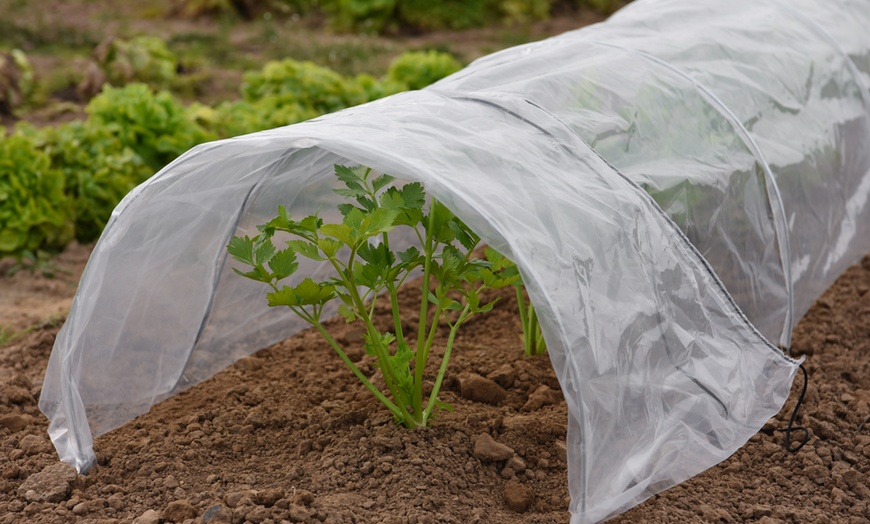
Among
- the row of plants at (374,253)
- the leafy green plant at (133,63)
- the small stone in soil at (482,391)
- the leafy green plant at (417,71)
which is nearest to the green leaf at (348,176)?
the row of plants at (374,253)

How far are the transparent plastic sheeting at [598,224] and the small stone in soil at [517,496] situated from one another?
35 cm

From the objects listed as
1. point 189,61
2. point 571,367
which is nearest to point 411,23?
point 189,61

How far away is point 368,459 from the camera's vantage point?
2768 mm

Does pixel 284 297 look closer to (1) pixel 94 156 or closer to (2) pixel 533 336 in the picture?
(2) pixel 533 336

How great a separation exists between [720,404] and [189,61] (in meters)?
6.01

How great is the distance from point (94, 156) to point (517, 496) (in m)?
3.25

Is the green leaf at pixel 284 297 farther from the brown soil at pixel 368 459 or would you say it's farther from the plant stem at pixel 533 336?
the plant stem at pixel 533 336

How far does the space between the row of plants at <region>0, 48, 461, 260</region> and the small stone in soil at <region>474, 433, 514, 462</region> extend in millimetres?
2769

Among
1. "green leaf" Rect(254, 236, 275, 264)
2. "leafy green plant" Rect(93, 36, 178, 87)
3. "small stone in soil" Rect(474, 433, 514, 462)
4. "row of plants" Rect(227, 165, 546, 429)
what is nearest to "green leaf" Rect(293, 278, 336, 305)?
"row of plants" Rect(227, 165, 546, 429)

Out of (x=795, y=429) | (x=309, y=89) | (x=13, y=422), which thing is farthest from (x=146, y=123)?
(x=795, y=429)

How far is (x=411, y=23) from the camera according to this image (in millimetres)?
9445

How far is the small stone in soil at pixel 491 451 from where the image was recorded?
9.09ft

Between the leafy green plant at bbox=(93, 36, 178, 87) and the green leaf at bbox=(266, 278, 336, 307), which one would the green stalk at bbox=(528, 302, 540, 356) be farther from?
the leafy green plant at bbox=(93, 36, 178, 87)

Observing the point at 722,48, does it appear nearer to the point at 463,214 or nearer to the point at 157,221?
the point at 463,214
